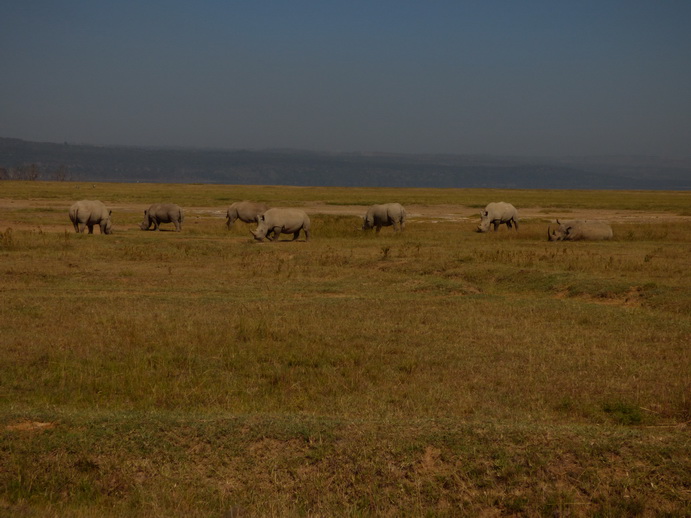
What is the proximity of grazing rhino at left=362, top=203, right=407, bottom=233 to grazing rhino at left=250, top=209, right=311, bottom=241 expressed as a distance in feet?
15.1

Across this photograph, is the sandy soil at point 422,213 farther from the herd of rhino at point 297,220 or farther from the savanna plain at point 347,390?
the savanna plain at point 347,390

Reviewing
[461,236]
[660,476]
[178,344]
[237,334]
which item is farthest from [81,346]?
[461,236]

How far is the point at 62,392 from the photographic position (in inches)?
339

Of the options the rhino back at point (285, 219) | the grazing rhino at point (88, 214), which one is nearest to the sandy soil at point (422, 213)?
the grazing rhino at point (88, 214)

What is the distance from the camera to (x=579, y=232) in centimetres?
2698

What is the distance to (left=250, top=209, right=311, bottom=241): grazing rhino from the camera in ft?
85.6

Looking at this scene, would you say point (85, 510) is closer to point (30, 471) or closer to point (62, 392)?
point (30, 471)

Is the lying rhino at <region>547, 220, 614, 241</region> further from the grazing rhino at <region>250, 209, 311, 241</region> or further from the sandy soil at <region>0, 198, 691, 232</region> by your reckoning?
the sandy soil at <region>0, 198, 691, 232</region>

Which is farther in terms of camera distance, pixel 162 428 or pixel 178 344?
pixel 178 344

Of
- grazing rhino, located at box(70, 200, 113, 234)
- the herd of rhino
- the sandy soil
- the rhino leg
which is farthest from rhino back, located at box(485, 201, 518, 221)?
grazing rhino, located at box(70, 200, 113, 234)

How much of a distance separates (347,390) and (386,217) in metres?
22.2

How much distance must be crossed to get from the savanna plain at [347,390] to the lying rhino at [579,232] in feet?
29.3

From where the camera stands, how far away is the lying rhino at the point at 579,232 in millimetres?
26953

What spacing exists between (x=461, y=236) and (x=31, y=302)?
706 inches
